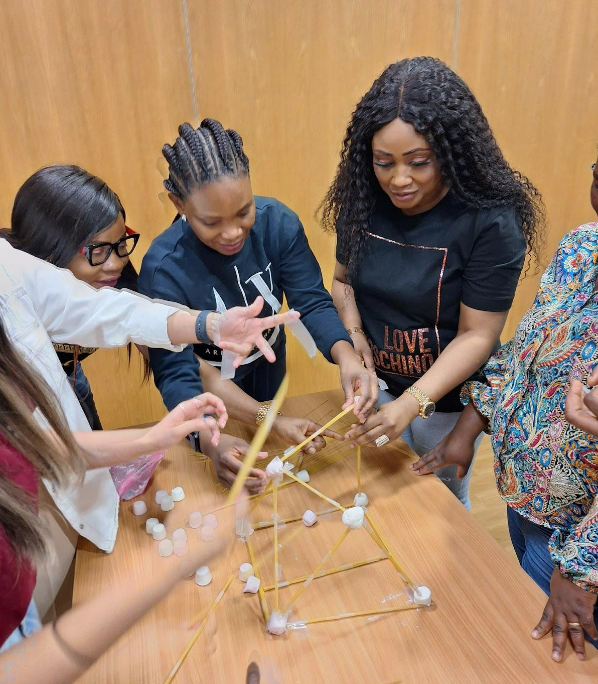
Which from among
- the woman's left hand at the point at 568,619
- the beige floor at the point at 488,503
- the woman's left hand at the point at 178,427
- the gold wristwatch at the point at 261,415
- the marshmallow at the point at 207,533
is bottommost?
the beige floor at the point at 488,503

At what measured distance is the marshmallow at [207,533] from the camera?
1070mm

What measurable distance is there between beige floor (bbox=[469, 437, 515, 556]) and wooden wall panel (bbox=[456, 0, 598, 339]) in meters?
1.42

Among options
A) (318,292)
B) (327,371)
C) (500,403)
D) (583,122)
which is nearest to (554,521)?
(500,403)

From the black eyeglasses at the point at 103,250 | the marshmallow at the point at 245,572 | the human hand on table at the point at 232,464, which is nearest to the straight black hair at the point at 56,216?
the black eyeglasses at the point at 103,250

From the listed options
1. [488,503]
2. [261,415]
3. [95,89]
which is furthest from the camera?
[488,503]

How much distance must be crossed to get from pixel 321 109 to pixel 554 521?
1.84 meters

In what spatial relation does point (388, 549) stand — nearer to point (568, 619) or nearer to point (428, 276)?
point (568, 619)

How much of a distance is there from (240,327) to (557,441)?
59 cm

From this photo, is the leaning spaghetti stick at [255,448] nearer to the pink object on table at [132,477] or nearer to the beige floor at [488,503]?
the pink object on table at [132,477]

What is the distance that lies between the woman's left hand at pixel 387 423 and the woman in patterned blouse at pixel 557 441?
170 millimetres

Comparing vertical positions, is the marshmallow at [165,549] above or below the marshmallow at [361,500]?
below

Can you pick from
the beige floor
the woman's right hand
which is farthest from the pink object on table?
the beige floor

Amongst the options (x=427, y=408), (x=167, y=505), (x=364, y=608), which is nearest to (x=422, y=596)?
(x=364, y=608)

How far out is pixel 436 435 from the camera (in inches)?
56.0
